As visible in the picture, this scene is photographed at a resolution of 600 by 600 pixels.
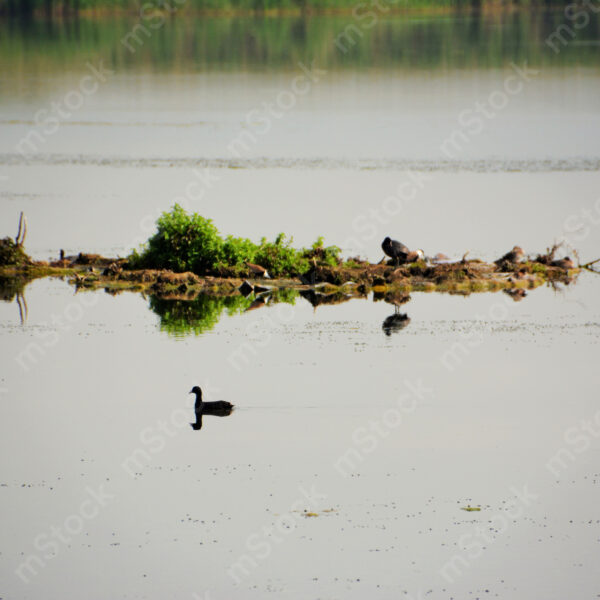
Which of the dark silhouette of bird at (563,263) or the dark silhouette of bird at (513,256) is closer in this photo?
the dark silhouette of bird at (513,256)

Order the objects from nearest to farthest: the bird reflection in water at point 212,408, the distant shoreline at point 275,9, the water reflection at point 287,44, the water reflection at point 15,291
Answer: the bird reflection in water at point 212,408, the water reflection at point 15,291, the water reflection at point 287,44, the distant shoreline at point 275,9

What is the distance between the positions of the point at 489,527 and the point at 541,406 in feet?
16.1

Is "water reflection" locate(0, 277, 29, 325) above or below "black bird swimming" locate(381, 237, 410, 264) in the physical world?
below

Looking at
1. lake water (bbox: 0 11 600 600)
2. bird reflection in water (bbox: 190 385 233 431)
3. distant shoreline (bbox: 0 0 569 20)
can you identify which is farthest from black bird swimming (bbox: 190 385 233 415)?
distant shoreline (bbox: 0 0 569 20)

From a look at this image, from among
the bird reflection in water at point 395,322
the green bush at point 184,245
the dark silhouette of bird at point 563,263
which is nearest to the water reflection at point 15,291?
the green bush at point 184,245

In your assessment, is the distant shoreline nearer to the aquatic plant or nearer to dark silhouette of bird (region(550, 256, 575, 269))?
dark silhouette of bird (region(550, 256, 575, 269))

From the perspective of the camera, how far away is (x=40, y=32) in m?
123

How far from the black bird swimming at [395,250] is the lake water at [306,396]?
151cm

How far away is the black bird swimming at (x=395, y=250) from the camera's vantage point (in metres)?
28.8

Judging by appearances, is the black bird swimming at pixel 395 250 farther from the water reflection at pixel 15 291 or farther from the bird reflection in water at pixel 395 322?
the water reflection at pixel 15 291

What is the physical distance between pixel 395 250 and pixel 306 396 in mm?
8870

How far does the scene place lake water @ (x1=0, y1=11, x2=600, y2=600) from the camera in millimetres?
15117

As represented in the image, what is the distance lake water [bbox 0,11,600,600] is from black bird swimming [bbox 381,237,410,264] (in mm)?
1510

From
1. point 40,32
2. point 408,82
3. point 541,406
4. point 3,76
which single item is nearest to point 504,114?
point 408,82
